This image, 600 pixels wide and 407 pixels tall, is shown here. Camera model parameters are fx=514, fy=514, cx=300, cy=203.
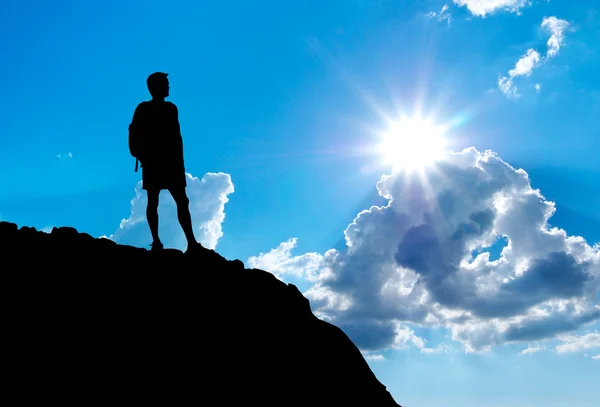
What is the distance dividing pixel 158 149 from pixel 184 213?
5.72 ft

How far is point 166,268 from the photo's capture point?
11586 mm

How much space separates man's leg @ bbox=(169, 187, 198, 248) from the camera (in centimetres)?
1307

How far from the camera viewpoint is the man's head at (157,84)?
13062mm

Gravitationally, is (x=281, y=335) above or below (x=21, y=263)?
below

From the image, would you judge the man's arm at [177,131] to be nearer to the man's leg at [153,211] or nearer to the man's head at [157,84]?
the man's head at [157,84]

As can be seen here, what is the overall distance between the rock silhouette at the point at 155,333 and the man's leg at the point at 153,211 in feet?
2.57

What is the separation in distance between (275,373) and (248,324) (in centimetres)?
121

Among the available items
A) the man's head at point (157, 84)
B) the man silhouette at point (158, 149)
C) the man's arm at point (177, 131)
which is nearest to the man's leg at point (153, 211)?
the man silhouette at point (158, 149)

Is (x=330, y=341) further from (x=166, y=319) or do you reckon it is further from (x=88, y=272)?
(x=88, y=272)

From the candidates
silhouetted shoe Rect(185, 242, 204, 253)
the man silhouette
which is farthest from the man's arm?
silhouetted shoe Rect(185, 242, 204, 253)

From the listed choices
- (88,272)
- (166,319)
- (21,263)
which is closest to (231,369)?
(166,319)

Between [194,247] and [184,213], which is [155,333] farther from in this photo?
[184,213]

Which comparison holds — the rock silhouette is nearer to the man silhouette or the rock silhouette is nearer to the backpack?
the man silhouette

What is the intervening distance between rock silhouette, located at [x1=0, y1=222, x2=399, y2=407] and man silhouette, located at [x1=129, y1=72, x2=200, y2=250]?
46.5 inches
